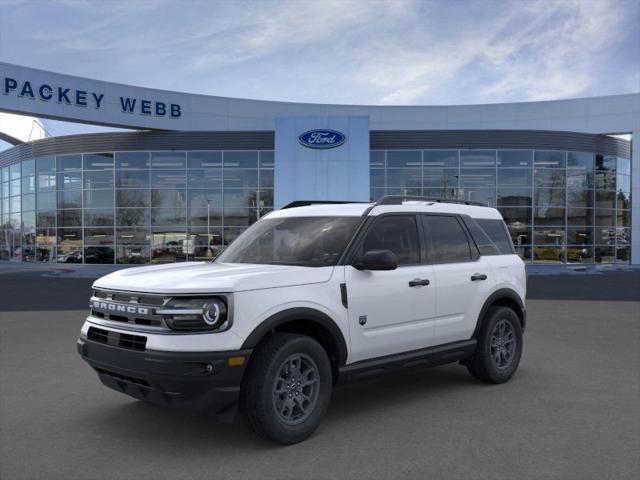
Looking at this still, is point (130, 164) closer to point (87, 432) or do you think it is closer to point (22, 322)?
point (22, 322)

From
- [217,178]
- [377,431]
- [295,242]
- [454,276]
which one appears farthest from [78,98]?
[377,431]

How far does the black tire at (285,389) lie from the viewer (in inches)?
166

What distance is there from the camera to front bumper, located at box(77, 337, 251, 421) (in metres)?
4.01

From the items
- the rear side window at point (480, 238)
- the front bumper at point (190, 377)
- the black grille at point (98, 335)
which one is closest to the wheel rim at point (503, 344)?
the rear side window at point (480, 238)

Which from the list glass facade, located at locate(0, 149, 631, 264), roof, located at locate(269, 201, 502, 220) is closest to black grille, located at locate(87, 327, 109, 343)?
roof, located at locate(269, 201, 502, 220)

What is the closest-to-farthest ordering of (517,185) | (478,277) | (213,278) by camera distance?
(213,278) < (478,277) < (517,185)

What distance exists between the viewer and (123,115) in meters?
28.3

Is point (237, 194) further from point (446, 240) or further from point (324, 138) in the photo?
point (446, 240)

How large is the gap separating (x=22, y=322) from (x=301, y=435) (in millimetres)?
8315

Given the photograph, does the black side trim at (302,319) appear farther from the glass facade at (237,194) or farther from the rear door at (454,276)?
the glass facade at (237,194)

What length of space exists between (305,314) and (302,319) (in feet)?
0.21

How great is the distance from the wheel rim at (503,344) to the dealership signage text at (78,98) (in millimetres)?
25827

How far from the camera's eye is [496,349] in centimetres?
635

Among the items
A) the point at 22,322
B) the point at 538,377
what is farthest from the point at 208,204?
the point at 538,377
